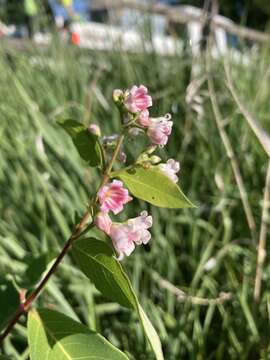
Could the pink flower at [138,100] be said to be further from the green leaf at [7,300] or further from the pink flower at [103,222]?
the green leaf at [7,300]

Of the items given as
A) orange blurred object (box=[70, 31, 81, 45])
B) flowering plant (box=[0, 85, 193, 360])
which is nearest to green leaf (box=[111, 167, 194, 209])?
flowering plant (box=[0, 85, 193, 360])

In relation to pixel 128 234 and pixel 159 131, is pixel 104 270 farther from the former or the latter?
pixel 159 131

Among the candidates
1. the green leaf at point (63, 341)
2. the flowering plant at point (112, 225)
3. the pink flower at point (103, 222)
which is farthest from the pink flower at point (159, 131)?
the green leaf at point (63, 341)

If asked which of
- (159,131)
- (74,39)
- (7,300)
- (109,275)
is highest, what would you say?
(159,131)

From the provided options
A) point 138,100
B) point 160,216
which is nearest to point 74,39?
point 160,216

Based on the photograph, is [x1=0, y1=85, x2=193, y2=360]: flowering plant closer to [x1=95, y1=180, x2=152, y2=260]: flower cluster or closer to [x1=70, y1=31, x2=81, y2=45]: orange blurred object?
[x1=95, y1=180, x2=152, y2=260]: flower cluster

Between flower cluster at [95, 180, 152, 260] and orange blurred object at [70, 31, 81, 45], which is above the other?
flower cluster at [95, 180, 152, 260]

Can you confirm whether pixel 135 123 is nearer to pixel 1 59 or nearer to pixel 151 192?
pixel 151 192
